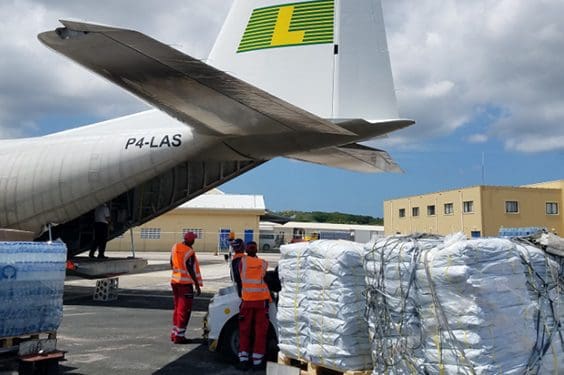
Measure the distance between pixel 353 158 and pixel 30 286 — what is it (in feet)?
27.7

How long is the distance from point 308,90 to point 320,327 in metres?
6.01

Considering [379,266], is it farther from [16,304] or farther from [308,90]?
[308,90]

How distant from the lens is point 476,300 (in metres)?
3.94

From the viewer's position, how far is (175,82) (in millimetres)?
8023

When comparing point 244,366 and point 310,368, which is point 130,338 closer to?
point 244,366

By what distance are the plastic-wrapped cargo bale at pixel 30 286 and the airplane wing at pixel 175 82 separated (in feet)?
8.84

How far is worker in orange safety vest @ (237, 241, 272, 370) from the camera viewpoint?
671 cm

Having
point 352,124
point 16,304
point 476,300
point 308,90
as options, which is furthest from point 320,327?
point 308,90

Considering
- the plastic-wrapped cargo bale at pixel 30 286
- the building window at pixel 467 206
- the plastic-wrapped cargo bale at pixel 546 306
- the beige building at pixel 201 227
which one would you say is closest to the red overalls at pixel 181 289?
the plastic-wrapped cargo bale at pixel 30 286

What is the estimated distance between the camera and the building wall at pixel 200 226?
133 feet

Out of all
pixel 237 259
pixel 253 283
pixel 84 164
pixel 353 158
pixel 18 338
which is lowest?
pixel 18 338

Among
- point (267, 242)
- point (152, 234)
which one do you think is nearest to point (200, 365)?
point (152, 234)

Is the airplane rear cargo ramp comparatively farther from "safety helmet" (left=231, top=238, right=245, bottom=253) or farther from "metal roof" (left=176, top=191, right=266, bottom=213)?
"metal roof" (left=176, top=191, right=266, bottom=213)

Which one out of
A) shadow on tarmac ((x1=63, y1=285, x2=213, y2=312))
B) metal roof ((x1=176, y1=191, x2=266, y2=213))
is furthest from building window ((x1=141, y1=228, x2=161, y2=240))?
shadow on tarmac ((x1=63, y1=285, x2=213, y2=312))
